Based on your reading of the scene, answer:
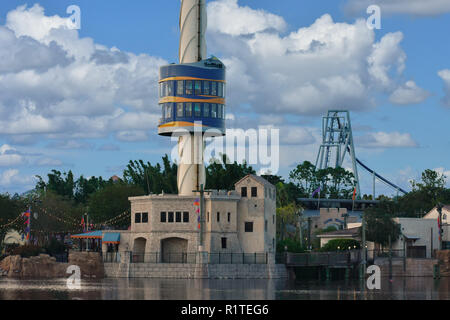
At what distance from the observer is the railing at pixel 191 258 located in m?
98.9

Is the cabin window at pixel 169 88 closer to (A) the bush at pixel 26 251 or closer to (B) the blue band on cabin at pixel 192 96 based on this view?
(B) the blue band on cabin at pixel 192 96

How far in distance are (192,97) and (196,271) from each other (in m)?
20.0

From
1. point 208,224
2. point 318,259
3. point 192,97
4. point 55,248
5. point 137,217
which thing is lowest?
point 318,259

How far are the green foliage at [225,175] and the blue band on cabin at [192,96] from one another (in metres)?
22.5

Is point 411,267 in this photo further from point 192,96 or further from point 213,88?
point 192,96

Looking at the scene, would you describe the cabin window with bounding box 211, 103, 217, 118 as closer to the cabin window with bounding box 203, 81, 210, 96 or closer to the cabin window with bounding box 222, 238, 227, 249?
the cabin window with bounding box 203, 81, 210, 96

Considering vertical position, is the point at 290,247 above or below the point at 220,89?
below

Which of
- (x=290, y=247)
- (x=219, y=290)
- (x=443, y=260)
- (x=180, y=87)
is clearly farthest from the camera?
(x=290, y=247)

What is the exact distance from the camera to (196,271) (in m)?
95.4

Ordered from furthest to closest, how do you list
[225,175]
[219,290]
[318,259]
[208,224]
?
[225,175] < [208,224] < [318,259] < [219,290]

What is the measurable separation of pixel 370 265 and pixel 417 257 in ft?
34.3

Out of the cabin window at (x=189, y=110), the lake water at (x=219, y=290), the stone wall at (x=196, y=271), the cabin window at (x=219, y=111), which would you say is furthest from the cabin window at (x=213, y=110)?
the lake water at (x=219, y=290)

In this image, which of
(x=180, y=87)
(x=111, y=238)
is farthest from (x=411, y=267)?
(x=111, y=238)
